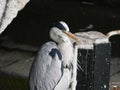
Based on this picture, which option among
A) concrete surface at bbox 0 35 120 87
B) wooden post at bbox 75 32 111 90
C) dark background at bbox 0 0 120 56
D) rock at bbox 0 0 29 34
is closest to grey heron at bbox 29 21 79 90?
wooden post at bbox 75 32 111 90

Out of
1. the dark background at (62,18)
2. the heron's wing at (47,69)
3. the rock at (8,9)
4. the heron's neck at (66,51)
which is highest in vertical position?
the dark background at (62,18)

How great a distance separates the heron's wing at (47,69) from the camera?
13.3 feet

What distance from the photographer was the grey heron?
13.3ft

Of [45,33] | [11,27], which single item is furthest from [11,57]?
[11,27]

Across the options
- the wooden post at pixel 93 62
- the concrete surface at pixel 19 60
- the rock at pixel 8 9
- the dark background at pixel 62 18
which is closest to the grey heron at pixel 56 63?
the wooden post at pixel 93 62

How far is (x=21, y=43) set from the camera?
8.27 m

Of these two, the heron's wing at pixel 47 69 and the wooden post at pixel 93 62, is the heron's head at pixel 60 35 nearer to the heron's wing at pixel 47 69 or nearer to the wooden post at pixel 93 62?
the heron's wing at pixel 47 69

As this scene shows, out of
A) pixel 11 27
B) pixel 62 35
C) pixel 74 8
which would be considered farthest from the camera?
pixel 74 8

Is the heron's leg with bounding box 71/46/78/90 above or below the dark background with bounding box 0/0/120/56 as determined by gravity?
below

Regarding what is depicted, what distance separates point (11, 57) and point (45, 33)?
54.4 inches

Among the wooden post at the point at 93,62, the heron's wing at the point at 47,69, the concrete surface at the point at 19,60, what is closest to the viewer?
the heron's wing at the point at 47,69

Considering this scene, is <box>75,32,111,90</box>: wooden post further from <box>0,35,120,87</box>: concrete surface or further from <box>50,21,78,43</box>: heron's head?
<box>0,35,120,87</box>: concrete surface

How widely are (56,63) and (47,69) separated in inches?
3.4

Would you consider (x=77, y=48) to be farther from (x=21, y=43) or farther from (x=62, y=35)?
(x=21, y=43)
